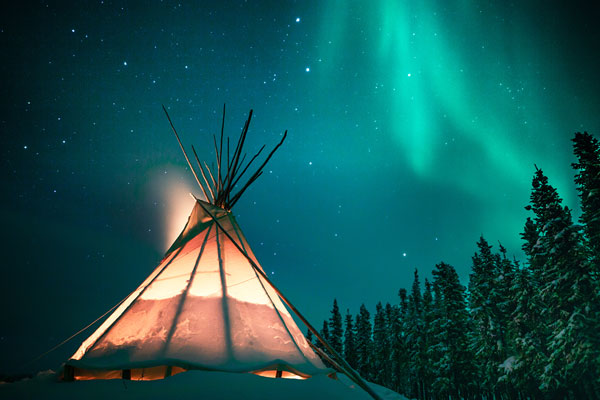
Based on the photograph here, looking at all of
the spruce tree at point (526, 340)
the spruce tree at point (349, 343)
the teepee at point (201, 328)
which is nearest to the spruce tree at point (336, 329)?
the spruce tree at point (349, 343)

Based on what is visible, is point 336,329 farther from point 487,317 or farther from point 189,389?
point 189,389

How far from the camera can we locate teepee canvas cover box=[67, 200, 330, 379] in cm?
350

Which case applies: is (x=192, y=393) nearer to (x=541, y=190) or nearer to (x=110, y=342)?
(x=110, y=342)

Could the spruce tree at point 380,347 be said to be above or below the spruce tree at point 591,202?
below

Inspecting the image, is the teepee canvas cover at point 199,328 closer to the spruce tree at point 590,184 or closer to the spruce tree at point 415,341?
the spruce tree at point 590,184

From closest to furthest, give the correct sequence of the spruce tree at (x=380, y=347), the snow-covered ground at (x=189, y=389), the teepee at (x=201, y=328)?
the snow-covered ground at (x=189, y=389), the teepee at (x=201, y=328), the spruce tree at (x=380, y=347)

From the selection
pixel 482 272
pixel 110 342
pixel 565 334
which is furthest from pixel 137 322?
pixel 482 272

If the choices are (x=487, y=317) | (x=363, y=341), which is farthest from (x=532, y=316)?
(x=363, y=341)

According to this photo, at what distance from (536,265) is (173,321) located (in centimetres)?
1729

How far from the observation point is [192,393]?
9.19 ft

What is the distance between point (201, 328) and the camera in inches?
155

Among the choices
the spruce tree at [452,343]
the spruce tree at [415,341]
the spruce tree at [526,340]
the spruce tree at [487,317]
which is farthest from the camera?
the spruce tree at [415,341]

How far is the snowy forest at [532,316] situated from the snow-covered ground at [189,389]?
1289cm

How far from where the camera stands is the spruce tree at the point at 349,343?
33.3 m
